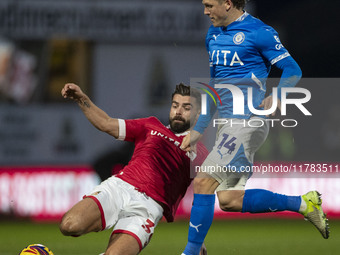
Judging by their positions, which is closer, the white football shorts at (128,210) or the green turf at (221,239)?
the white football shorts at (128,210)

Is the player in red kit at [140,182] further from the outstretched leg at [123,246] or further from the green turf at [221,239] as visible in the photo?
the green turf at [221,239]

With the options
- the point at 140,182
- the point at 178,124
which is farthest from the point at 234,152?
the point at 140,182

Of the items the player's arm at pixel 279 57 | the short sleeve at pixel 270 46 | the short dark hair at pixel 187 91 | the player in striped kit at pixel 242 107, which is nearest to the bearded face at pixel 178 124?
the player in striped kit at pixel 242 107

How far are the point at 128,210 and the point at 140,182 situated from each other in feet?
0.95

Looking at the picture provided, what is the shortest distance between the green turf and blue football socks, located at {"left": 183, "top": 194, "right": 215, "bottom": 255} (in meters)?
2.22

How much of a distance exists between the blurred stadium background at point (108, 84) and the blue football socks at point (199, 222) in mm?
6608

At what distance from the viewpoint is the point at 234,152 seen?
5973 mm

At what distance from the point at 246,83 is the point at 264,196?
3.22ft

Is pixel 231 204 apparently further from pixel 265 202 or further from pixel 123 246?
pixel 123 246

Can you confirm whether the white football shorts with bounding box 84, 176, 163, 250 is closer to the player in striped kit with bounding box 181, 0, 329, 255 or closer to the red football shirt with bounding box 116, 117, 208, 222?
the red football shirt with bounding box 116, 117, 208, 222

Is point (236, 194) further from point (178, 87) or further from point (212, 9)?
point (212, 9)

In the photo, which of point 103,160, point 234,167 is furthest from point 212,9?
point 103,160

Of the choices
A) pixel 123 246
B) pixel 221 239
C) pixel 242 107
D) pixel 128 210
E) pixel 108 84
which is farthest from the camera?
pixel 108 84

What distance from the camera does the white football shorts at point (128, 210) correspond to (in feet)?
18.0
